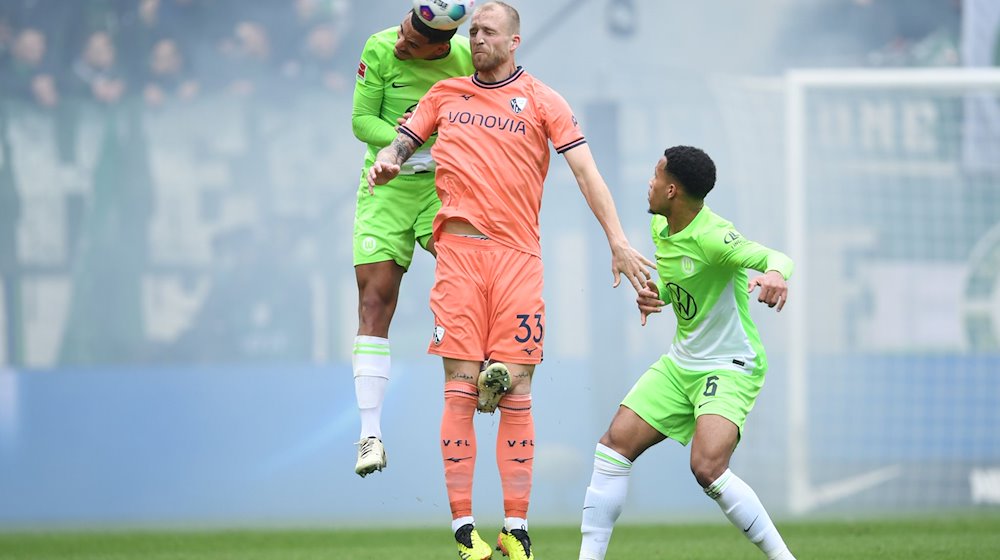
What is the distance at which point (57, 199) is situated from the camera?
37.5 ft

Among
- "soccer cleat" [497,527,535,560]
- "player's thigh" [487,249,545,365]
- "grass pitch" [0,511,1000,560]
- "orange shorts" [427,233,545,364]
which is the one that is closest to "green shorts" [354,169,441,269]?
"orange shorts" [427,233,545,364]

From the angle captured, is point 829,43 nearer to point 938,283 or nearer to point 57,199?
point 938,283

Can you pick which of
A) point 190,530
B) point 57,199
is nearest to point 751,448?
point 190,530

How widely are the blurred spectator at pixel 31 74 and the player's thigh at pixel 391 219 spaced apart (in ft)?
21.4

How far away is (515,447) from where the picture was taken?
529 centimetres

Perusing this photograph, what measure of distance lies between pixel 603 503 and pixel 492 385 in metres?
0.73

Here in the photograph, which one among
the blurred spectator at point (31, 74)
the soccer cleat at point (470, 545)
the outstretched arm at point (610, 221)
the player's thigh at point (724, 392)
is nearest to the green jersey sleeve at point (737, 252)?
the outstretched arm at point (610, 221)

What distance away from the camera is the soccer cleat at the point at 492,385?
5.15 m

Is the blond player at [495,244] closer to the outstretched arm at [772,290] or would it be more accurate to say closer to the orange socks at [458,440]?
the orange socks at [458,440]

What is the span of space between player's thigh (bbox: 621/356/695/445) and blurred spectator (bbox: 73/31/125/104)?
743 centimetres

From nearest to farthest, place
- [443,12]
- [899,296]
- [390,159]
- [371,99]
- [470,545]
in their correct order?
[470,545] < [390,159] < [443,12] < [371,99] < [899,296]

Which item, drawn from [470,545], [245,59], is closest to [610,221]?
[470,545]

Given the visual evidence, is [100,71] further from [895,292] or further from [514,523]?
[514,523]

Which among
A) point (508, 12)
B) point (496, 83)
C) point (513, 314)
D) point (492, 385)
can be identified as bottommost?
point (492, 385)
